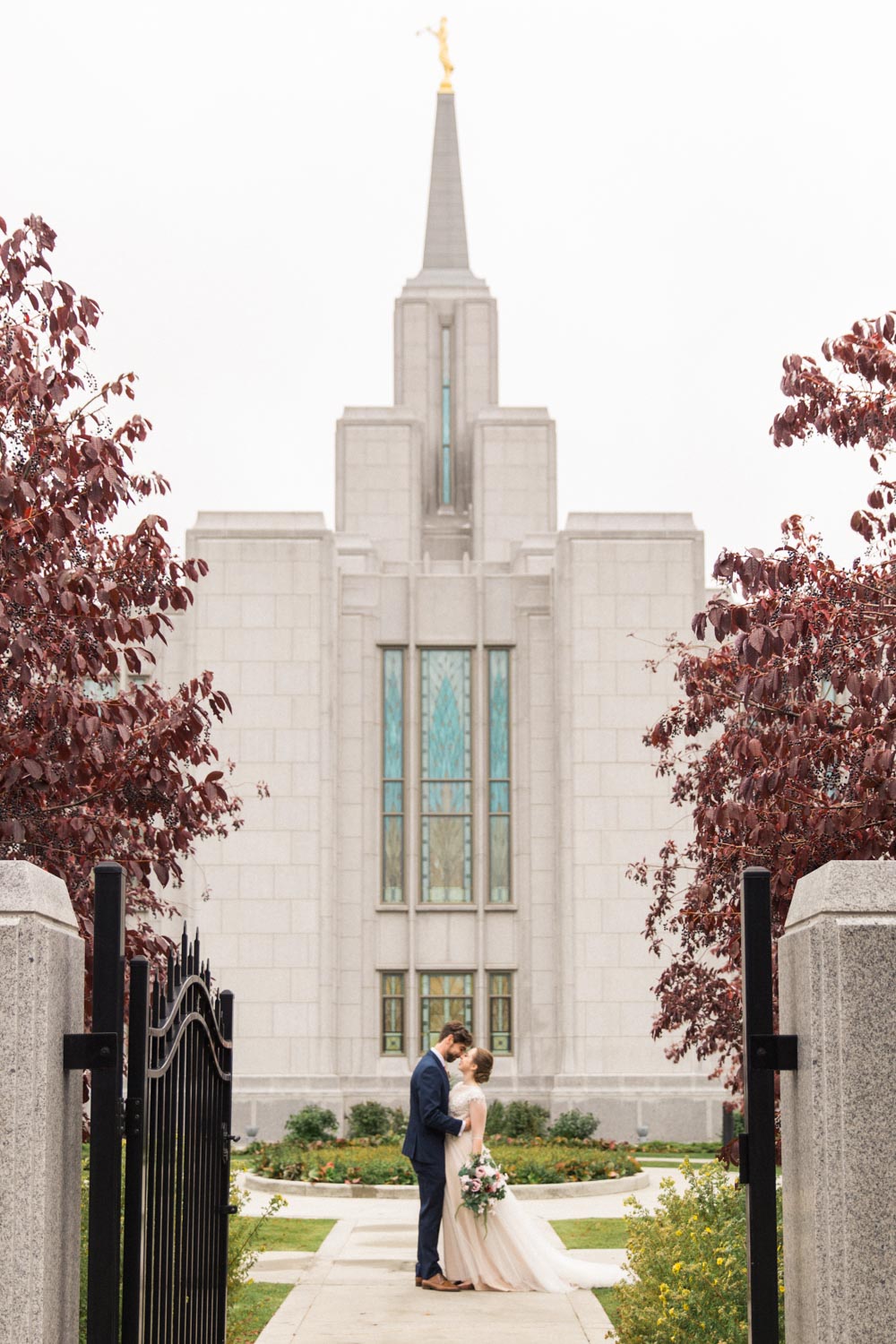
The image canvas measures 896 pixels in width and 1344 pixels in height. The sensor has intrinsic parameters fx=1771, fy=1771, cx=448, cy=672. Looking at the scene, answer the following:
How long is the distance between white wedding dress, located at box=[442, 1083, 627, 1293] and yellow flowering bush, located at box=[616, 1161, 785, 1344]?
10.7 ft

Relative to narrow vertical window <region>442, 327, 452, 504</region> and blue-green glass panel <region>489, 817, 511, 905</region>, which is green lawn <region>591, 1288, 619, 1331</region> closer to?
blue-green glass panel <region>489, 817, 511, 905</region>

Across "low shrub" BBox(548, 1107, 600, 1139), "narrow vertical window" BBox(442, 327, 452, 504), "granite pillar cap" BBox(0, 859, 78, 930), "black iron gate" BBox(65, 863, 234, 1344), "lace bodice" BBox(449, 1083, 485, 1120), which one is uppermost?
"narrow vertical window" BBox(442, 327, 452, 504)

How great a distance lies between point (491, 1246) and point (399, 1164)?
394 inches

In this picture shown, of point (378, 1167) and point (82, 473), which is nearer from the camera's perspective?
point (82, 473)

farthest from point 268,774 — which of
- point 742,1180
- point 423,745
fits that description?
point 742,1180

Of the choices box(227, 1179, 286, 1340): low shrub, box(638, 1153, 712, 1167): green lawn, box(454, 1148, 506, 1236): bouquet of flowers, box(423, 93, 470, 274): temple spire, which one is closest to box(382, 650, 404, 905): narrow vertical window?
box(638, 1153, 712, 1167): green lawn

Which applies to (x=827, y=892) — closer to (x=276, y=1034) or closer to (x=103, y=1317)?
(x=103, y=1317)

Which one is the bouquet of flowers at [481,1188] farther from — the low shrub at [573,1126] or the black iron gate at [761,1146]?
the low shrub at [573,1126]

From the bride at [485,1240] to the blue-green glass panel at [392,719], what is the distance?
70.2 feet

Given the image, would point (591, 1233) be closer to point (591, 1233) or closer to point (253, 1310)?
point (591, 1233)

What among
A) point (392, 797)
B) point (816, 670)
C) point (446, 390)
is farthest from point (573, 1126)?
point (816, 670)

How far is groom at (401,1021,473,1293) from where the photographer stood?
1254 centimetres

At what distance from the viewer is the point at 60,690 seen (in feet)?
25.8

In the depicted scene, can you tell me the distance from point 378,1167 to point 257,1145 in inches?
208
